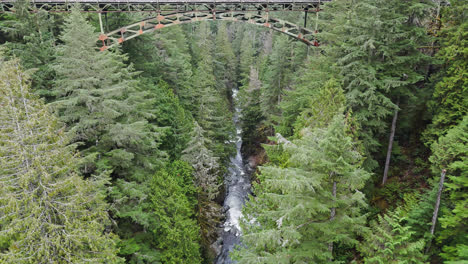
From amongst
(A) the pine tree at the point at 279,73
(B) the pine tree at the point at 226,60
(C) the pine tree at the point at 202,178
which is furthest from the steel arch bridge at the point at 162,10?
(B) the pine tree at the point at 226,60

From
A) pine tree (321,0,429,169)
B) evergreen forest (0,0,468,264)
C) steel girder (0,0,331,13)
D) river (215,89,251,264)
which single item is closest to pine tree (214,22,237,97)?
river (215,89,251,264)

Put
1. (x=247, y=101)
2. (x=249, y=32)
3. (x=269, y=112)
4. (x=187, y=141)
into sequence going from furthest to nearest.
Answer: (x=249, y=32)
(x=247, y=101)
(x=269, y=112)
(x=187, y=141)

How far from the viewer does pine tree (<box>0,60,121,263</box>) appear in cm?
739

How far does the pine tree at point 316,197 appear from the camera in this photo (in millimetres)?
8079

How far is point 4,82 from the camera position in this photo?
7.87 metres

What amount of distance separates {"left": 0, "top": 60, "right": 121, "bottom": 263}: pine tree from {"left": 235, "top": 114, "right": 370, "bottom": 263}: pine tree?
5.08 m

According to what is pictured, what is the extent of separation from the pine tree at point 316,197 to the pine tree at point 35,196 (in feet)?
16.7

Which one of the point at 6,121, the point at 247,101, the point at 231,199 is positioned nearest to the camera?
the point at 6,121

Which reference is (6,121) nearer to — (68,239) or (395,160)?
(68,239)

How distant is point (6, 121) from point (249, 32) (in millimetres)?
67305

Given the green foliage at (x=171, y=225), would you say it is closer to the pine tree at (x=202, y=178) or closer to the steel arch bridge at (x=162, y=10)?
the pine tree at (x=202, y=178)

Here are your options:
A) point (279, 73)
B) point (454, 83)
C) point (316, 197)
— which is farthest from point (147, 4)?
point (454, 83)

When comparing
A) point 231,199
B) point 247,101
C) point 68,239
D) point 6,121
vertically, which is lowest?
point 231,199

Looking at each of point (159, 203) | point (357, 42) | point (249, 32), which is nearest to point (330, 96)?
point (357, 42)
